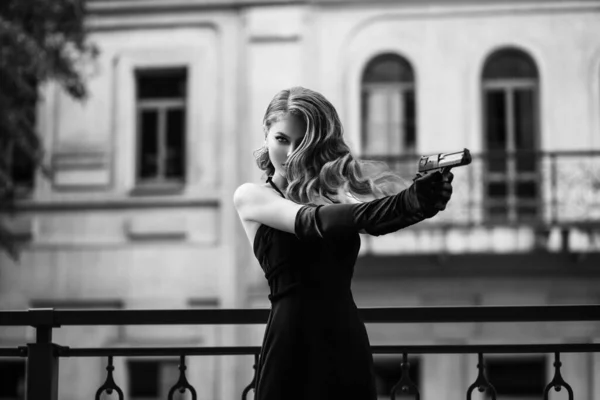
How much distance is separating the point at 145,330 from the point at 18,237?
2.38 m

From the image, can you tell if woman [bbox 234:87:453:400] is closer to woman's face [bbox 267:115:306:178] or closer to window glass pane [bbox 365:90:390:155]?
woman's face [bbox 267:115:306:178]

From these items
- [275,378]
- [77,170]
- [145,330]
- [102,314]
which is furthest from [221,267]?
[275,378]

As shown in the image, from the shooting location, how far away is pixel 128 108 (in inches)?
572

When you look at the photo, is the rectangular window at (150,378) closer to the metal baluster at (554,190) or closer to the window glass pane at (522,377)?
the window glass pane at (522,377)

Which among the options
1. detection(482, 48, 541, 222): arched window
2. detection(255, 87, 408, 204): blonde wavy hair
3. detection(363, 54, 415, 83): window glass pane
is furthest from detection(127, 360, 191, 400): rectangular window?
detection(255, 87, 408, 204): blonde wavy hair

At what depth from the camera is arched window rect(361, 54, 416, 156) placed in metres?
14.1

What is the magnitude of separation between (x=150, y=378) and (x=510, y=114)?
6.34 m

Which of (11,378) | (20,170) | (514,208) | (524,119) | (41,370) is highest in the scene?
(524,119)

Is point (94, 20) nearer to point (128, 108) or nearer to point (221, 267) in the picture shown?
point (128, 108)

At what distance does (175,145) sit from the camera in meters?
14.6

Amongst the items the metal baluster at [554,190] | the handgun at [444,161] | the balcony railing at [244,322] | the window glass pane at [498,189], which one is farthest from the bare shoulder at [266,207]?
the window glass pane at [498,189]

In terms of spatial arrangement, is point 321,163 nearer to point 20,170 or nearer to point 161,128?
point 161,128

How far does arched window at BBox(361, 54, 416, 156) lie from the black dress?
10793mm

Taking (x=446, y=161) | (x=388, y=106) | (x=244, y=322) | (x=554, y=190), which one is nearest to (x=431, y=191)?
(x=446, y=161)
